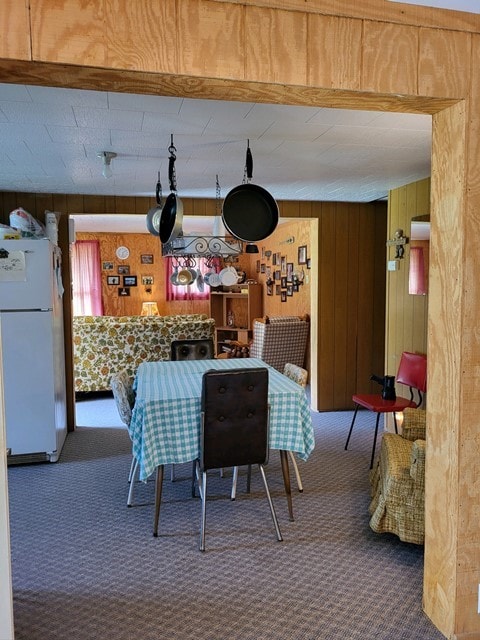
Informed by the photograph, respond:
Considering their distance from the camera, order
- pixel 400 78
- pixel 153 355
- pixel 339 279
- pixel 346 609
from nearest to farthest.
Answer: pixel 400 78 → pixel 346 609 → pixel 339 279 → pixel 153 355

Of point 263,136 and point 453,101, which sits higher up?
point 263,136

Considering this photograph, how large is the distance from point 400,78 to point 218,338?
7.74 metres

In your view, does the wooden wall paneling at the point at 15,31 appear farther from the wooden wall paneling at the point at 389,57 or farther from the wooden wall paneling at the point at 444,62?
the wooden wall paneling at the point at 444,62

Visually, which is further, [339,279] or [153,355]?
[153,355]

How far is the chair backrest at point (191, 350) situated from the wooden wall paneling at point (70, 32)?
2966 millimetres

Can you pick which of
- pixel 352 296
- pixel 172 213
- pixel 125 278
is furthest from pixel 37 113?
pixel 125 278

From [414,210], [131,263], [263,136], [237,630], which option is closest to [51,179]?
[263,136]

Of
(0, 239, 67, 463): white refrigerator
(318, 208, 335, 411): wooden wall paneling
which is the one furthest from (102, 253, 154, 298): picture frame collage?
(0, 239, 67, 463): white refrigerator

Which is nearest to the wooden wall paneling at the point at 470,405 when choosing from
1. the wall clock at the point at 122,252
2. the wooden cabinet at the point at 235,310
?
the wooden cabinet at the point at 235,310

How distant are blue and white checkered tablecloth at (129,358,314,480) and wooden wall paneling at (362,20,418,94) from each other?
1.79m

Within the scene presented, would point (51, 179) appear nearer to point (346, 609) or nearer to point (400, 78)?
point (400, 78)

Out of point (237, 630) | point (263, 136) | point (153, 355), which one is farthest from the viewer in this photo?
point (153, 355)

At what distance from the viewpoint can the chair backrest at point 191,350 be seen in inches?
164

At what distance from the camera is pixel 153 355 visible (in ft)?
19.8
